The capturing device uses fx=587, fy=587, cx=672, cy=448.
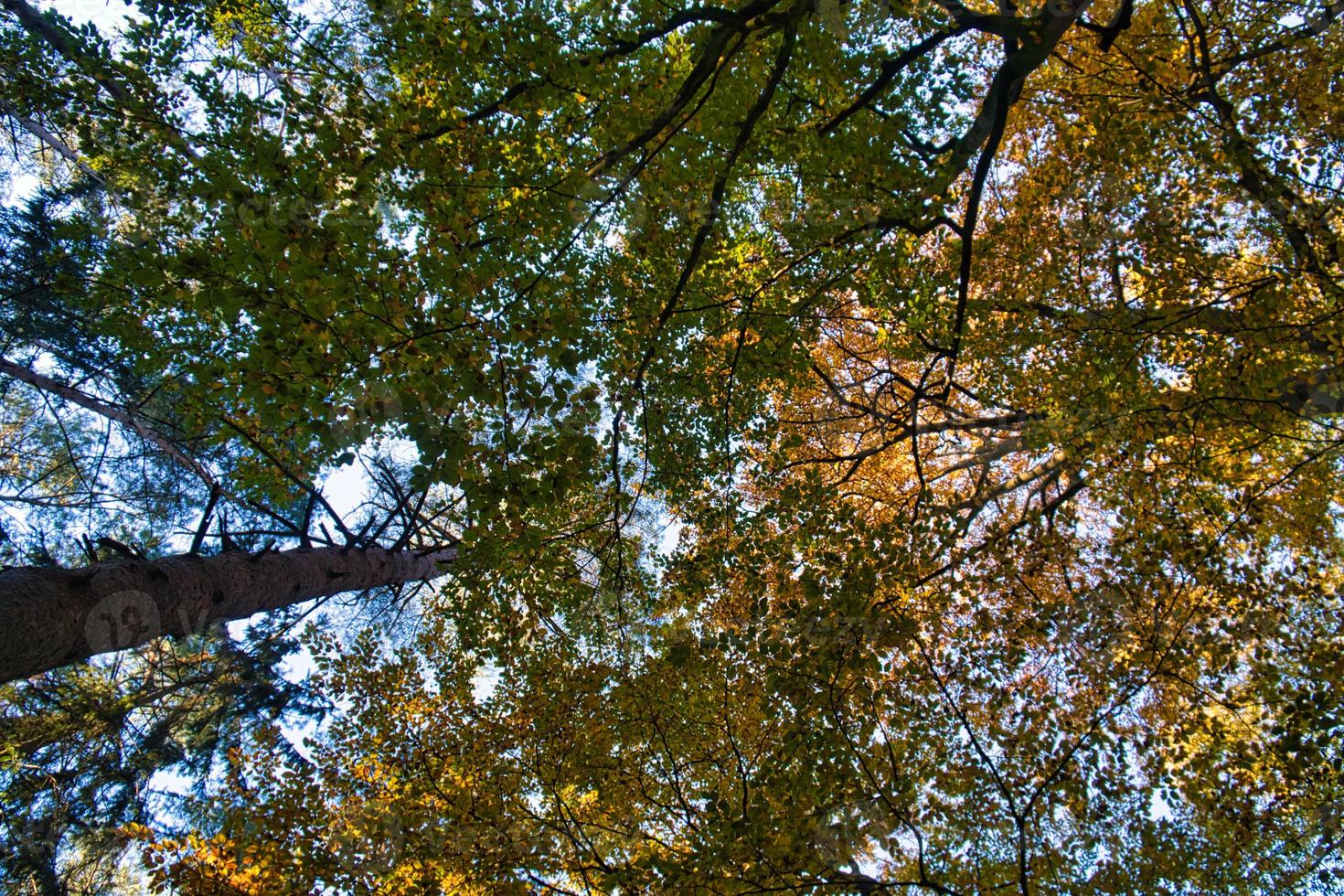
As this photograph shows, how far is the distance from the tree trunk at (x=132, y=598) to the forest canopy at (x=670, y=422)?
3 cm

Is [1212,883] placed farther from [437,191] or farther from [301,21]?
[301,21]

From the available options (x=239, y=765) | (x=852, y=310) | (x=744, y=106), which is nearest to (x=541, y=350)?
(x=744, y=106)

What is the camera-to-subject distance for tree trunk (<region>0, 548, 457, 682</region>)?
12.1 ft

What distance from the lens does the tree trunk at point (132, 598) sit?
3.68m

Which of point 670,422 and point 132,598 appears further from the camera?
point 670,422

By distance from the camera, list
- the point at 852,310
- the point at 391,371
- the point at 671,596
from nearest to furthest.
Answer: the point at 391,371
the point at 671,596
the point at 852,310

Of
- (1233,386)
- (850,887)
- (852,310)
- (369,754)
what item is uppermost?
(852,310)

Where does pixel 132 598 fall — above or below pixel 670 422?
below

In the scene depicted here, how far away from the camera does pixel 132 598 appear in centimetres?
425

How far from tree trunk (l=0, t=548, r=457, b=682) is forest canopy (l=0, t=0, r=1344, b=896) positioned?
0.10 ft

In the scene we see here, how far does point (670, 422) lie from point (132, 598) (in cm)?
487

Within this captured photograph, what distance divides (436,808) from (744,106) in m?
7.49

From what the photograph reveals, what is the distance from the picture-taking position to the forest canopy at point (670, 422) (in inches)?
160

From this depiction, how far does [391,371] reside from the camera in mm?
3619
